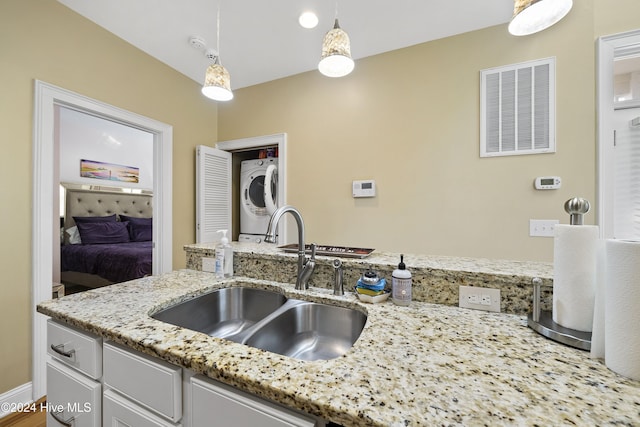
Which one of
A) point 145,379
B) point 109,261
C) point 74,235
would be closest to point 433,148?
point 145,379

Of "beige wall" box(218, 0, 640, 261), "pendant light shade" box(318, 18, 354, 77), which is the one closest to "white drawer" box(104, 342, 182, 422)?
"pendant light shade" box(318, 18, 354, 77)

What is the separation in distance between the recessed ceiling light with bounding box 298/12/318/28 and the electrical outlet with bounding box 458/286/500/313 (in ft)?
6.76

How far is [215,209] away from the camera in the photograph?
294cm

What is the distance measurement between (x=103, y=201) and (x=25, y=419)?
3586 mm

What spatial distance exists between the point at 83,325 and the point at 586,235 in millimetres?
1502

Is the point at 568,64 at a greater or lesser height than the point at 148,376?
greater

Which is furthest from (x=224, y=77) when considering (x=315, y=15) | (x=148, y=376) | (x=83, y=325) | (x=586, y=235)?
(x=586, y=235)

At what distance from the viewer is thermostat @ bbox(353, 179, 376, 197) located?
2.34 metres

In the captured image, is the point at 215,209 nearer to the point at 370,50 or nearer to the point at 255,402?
the point at 370,50

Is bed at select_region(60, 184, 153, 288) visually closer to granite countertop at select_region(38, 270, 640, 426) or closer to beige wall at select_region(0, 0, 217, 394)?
beige wall at select_region(0, 0, 217, 394)

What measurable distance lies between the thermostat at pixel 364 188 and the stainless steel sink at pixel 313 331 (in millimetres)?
1525

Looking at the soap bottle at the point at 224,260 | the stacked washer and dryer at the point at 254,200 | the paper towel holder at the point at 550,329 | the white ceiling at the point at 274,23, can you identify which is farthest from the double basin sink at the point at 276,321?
the white ceiling at the point at 274,23

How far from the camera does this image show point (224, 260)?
1.29m

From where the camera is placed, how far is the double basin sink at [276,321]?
3.03ft
